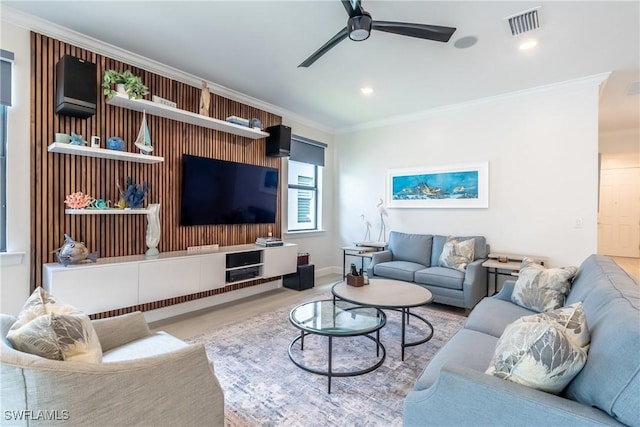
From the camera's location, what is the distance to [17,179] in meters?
2.54

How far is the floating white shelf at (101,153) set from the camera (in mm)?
2604

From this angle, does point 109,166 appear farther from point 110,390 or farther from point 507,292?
point 507,292

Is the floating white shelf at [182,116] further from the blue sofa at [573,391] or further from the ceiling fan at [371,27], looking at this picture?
the blue sofa at [573,391]

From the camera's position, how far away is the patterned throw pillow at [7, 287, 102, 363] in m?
1.16

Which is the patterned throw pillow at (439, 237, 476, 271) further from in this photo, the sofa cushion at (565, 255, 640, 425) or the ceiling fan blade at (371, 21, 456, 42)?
the ceiling fan blade at (371, 21, 456, 42)

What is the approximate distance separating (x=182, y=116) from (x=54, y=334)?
9.24 ft

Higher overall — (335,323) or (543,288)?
(543,288)

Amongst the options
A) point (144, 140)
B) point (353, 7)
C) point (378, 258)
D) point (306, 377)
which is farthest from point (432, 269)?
point (144, 140)

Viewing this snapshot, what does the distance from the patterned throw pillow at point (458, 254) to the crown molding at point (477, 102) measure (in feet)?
6.56

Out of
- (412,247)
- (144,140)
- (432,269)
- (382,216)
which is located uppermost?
(144,140)

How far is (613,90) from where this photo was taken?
3.95 meters

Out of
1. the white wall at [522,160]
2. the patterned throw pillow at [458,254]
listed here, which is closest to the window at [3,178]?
the patterned throw pillow at [458,254]

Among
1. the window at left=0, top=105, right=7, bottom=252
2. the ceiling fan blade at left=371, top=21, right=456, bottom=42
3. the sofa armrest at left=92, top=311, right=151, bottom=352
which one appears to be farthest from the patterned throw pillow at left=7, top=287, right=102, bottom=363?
the ceiling fan blade at left=371, top=21, right=456, bottom=42

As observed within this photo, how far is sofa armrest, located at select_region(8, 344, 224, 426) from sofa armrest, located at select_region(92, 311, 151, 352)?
2.29 ft
